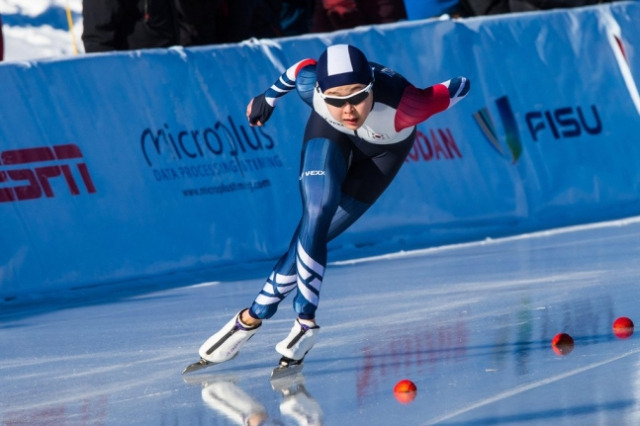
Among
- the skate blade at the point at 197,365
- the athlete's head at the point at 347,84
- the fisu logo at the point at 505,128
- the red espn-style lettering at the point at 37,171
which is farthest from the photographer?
the fisu logo at the point at 505,128

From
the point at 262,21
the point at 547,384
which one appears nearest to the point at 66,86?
the point at 262,21

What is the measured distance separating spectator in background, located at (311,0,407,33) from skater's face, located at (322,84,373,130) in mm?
6035

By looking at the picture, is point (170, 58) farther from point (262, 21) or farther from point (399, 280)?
point (399, 280)

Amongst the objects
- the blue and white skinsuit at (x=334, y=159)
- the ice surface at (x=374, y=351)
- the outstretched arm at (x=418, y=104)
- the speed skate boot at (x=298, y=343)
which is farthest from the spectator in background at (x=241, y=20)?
the speed skate boot at (x=298, y=343)

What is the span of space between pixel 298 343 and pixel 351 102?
1.01 metres

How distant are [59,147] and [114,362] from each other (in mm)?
2878

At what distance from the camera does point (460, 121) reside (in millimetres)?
11055

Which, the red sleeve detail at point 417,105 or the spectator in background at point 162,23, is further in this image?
the spectator in background at point 162,23

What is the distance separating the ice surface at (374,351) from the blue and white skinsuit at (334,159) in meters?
0.36

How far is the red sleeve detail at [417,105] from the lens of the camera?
571cm

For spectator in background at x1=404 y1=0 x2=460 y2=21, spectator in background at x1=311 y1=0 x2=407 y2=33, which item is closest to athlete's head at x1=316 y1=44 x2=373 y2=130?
spectator in background at x1=311 y1=0 x2=407 y2=33

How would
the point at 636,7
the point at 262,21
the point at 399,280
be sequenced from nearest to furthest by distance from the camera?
the point at 399,280 < the point at 262,21 < the point at 636,7

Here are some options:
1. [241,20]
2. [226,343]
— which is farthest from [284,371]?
[241,20]

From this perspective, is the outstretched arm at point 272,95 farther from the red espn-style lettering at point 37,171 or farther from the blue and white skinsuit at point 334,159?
the red espn-style lettering at point 37,171
